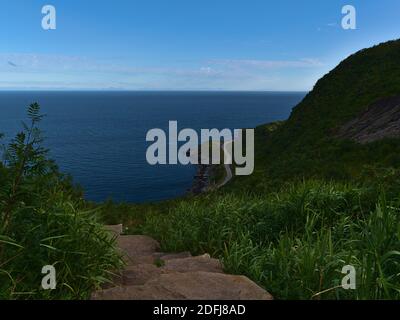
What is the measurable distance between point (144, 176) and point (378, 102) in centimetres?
5834

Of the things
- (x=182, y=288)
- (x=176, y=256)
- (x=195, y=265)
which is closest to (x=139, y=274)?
(x=195, y=265)

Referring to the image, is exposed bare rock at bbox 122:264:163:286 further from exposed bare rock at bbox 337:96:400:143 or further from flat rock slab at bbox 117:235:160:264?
exposed bare rock at bbox 337:96:400:143

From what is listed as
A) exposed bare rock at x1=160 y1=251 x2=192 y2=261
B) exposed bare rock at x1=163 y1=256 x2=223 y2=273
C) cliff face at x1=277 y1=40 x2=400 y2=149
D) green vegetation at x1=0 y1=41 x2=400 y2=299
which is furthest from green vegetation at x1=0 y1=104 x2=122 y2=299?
cliff face at x1=277 y1=40 x2=400 y2=149

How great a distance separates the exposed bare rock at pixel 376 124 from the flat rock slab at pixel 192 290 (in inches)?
1030

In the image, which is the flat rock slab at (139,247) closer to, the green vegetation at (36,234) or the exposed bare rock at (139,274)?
the exposed bare rock at (139,274)

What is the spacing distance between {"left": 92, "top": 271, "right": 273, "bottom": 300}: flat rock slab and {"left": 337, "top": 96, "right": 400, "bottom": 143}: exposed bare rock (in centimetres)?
2617

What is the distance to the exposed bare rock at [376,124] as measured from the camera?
30578mm

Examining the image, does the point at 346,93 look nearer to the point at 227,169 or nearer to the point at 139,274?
the point at 227,169

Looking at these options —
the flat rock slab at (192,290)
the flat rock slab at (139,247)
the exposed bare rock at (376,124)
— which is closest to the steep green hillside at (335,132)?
the exposed bare rock at (376,124)

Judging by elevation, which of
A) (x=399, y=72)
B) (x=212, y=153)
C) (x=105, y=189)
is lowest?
(x=105, y=189)

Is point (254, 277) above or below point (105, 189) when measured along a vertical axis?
above

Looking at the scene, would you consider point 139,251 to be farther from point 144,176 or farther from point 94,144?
point 94,144
